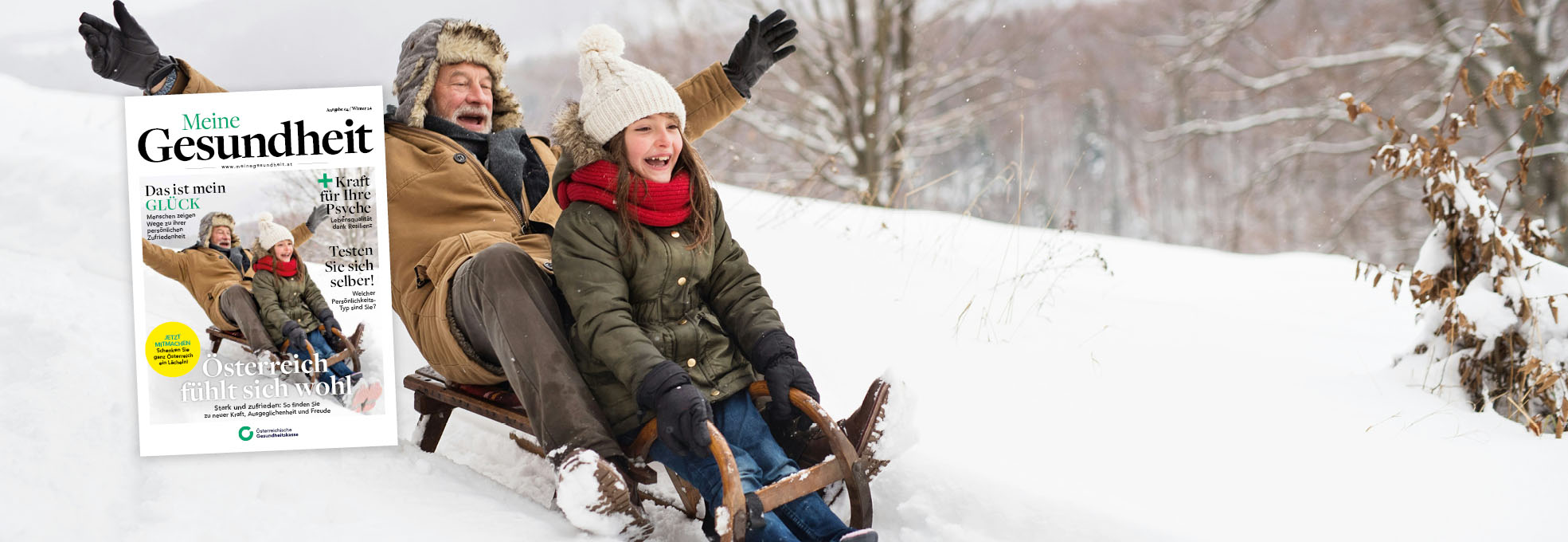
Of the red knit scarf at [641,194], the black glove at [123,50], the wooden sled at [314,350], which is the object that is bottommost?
the wooden sled at [314,350]

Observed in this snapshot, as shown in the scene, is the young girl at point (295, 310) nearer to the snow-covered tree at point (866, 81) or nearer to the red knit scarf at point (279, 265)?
the red knit scarf at point (279, 265)

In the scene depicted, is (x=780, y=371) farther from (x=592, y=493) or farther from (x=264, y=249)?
(x=264, y=249)

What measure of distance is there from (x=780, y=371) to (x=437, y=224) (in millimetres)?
989

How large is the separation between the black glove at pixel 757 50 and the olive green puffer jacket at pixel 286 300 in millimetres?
1170

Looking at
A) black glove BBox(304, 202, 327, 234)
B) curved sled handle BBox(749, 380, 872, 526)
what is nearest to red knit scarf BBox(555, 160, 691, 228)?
curved sled handle BBox(749, 380, 872, 526)

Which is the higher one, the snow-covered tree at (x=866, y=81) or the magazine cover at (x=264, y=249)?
the snow-covered tree at (x=866, y=81)

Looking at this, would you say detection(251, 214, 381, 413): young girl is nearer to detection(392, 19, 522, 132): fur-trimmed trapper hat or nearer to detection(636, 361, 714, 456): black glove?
detection(392, 19, 522, 132): fur-trimmed trapper hat

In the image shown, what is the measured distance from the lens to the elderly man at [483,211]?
2.02 metres

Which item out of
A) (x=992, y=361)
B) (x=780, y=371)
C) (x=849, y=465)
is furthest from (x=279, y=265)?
(x=992, y=361)

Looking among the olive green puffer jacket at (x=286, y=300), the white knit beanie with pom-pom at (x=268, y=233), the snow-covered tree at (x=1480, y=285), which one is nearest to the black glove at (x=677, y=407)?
the olive green puffer jacket at (x=286, y=300)

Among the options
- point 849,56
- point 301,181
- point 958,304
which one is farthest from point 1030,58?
point 301,181

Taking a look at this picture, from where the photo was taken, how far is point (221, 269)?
8.21ft

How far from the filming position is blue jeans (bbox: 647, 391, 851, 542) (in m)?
1.95

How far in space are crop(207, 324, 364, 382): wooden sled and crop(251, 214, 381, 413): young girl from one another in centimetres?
1
